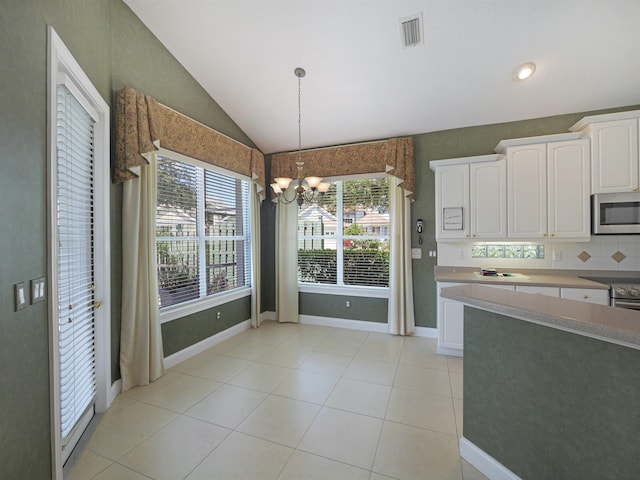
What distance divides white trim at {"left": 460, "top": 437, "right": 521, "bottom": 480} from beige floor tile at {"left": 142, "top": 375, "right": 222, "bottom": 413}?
214 cm

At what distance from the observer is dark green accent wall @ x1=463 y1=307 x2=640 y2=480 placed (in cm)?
117

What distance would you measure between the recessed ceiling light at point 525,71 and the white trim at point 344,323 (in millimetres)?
3435

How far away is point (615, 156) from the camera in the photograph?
2.98 m

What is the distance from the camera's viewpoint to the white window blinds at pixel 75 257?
6.15 ft

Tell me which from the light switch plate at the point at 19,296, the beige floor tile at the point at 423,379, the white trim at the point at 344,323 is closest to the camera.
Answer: the light switch plate at the point at 19,296

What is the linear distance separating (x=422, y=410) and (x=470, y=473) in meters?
0.66

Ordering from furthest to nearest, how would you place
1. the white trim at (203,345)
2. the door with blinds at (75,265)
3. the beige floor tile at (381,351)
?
Result: 1. the beige floor tile at (381,351)
2. the white trim at (203,345)
3. the door with blinds at (75,265)

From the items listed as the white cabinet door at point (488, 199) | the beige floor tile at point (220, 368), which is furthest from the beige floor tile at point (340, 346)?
the white cabinet door at point (488, 199)

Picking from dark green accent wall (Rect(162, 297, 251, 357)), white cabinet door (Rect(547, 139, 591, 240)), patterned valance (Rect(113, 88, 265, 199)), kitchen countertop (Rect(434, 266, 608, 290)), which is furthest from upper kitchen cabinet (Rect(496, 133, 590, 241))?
dark green accent wall (Rect(162, 297, 251, 357))

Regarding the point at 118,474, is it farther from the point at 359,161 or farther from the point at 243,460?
the point at 359,161

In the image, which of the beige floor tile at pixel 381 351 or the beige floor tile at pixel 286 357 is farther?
the beige floor tile at pixel 381 351

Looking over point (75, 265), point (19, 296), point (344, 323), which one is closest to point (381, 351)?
point (344, 323)

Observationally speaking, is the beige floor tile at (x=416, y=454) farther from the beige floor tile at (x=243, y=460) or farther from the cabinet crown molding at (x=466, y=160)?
the cabinet crown molding at (x=466, y=160)

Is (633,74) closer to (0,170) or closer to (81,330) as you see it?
(0,170)
